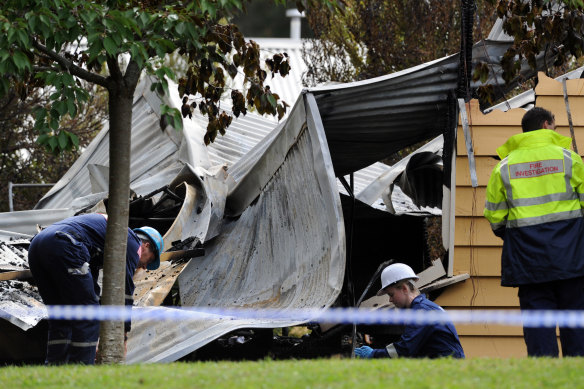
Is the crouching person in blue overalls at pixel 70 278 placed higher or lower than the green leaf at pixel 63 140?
lower

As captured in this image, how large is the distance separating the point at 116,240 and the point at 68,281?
0.87m

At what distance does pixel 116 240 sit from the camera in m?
6.21

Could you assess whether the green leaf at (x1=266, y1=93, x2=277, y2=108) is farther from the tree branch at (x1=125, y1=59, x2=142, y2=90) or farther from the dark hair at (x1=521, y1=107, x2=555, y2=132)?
the dark hair at (x1=521, y1=107, x2=555, y2=132)

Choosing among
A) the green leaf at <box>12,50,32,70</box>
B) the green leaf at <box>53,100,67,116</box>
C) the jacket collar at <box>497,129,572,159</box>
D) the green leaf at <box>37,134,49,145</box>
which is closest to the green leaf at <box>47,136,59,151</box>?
the green leaf at <box>37,134,49,145</box>

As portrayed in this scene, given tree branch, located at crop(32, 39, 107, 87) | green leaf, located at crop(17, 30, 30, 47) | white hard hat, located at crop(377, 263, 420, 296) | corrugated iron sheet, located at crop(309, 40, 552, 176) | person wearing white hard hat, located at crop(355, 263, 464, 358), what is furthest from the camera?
corrugated iron sheet, located at crop(309, 40, 552, 176)

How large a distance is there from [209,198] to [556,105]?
3431 mm

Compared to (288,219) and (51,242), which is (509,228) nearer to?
(288,219)

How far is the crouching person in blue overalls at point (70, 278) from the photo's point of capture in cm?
673

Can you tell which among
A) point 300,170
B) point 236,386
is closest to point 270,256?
point 300,170

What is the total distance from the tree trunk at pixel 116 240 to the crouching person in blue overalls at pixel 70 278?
482 millimetres

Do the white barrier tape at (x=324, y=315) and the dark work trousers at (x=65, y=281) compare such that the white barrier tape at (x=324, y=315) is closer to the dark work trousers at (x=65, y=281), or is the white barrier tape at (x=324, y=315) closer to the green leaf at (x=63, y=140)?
the dark work trousers at (x=65, y=281)

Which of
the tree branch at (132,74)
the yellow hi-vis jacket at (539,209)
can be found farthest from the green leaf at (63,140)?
the yellow hi-vis jacket at (539,209)

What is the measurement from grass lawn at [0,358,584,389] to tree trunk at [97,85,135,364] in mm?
1256

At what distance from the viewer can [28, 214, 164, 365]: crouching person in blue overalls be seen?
6730 millimetres
